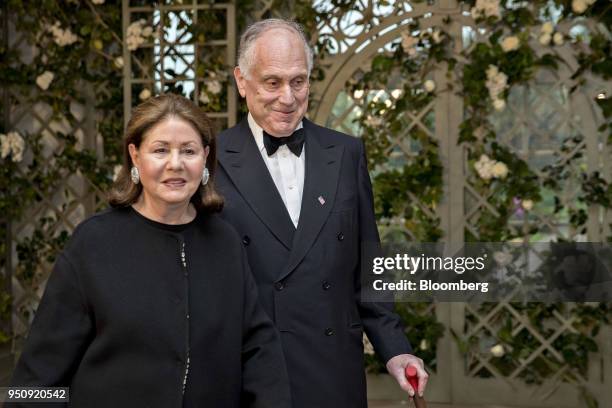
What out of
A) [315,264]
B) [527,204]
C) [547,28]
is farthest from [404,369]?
[547,28]

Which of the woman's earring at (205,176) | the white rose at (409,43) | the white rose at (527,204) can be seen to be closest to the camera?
the woman's earring at (205,176)

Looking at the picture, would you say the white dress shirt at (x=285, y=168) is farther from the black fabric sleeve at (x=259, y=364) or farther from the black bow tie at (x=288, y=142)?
the black fabric sleeve at (x=259, y=364)

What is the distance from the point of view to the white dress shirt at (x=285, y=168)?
1.91 metres

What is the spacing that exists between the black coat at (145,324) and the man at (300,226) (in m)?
0.23

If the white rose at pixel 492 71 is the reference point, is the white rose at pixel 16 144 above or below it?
below

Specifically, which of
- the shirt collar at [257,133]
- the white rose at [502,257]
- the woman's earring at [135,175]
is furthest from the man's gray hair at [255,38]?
the white rose at [502,257]

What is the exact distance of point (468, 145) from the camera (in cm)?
433

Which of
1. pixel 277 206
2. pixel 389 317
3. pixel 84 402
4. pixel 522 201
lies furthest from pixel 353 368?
pixel 522 201

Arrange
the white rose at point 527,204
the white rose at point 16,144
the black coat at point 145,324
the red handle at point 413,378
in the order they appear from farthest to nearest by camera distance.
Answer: the white rose at point 16,144, the white rose at point 527,204, the red handle at point 413,378, the black coat at point 145,324

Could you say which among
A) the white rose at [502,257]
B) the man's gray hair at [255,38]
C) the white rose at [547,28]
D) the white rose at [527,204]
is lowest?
the white rose at [502,257]

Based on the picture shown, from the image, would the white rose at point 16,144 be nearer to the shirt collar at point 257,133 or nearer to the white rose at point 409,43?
the white rose at point 409,43

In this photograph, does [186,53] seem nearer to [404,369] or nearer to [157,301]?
[404,369]

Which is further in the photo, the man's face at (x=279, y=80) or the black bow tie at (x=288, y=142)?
the black bow tie at (x=288, y=142)

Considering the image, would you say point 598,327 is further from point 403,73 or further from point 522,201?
point 403,73
